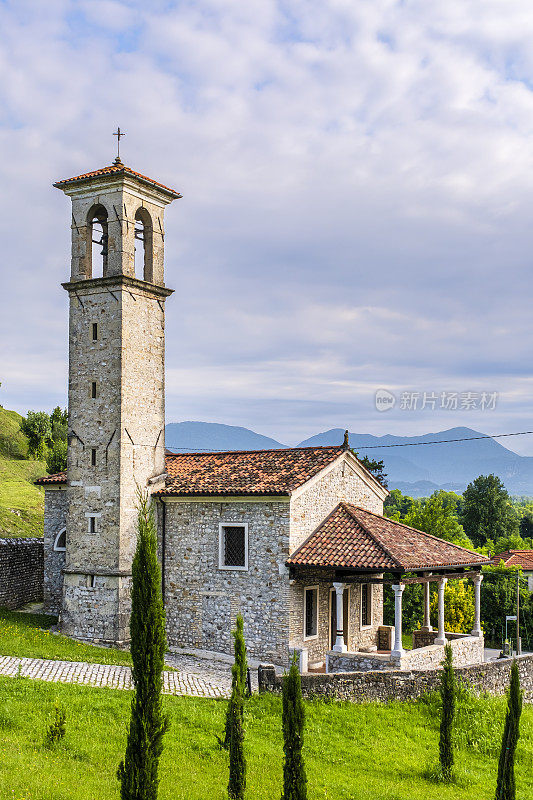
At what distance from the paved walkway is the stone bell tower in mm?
3305

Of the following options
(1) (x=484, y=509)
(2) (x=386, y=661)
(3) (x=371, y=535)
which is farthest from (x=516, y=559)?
(2) (x=386, y=661)

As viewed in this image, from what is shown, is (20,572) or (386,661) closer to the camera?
(386,661)

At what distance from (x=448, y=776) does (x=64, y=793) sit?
26.5 feet

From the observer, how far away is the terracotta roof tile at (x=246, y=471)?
2361cm

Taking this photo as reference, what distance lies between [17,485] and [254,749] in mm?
34492

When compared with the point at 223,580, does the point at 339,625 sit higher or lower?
lower

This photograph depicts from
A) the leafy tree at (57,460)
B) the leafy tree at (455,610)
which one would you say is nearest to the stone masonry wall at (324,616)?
the leafy tree at (455,610)

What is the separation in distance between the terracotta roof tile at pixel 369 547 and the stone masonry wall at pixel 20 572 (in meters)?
12.2

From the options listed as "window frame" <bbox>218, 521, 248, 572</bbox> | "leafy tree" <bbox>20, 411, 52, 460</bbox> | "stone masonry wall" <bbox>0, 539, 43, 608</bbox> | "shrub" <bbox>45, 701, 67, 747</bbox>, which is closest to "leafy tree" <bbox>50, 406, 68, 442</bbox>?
"leafy tree" <bbox>20, 411, 52, 460</bbox>

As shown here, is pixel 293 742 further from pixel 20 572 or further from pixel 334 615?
pixel 20 572

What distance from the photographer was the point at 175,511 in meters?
25.3

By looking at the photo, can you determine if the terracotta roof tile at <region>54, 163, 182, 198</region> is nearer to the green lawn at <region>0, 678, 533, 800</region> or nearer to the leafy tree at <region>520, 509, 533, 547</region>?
the green lawn at <region>0, 678, 533, 800</region>

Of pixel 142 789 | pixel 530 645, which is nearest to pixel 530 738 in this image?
pixel 142 789

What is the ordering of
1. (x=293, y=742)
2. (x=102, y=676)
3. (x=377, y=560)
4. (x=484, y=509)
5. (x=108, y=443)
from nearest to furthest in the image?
(x=293, y=742) → (x=102, y=676) → (x=377, y=560) → (x=108, y=443) → (x=484, y=509)
